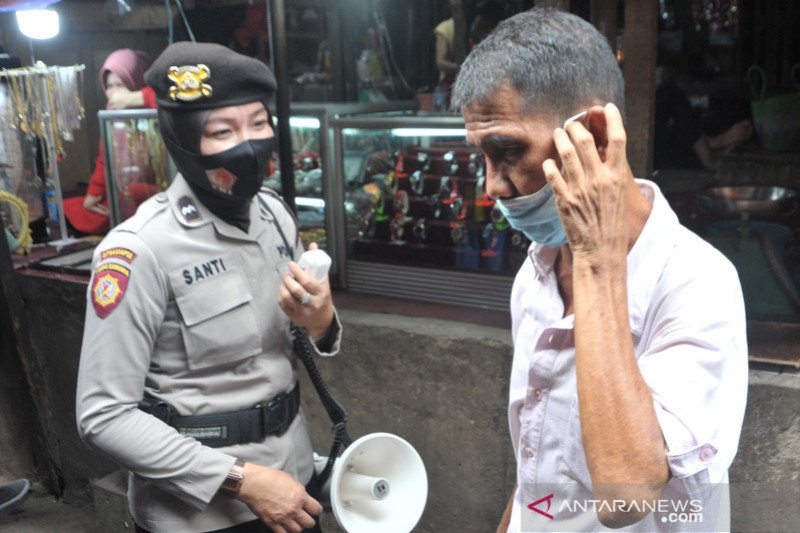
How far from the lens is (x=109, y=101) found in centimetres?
561

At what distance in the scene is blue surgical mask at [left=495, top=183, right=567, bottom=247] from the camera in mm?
1641

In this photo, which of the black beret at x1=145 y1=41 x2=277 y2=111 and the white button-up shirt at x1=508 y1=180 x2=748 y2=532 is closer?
the white button-up shirt at x1=508 y1=180 x2=748 y2=532

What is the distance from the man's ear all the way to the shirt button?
534 mm

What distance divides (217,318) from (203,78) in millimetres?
678

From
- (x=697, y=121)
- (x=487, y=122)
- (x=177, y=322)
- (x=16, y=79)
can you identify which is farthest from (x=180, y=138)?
(x=697, y=121)

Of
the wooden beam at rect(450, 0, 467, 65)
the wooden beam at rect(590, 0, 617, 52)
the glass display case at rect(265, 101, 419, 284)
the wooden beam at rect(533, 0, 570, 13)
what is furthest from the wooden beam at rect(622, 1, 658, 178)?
the wooden beam at rect(450, 0, 467, 65)

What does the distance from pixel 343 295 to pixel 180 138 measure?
238 centimetres

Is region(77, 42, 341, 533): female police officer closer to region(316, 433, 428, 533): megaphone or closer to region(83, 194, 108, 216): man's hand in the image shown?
region(316, 433, 428, 533): megaphone

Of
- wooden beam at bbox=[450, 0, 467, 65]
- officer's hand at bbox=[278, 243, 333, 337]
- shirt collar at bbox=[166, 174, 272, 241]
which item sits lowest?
officer's hand at bbox=[278, 243, 333, 337]

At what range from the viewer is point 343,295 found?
461 centimetres

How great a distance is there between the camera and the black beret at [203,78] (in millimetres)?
2242

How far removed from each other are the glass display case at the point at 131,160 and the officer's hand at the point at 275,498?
3322 millimetres

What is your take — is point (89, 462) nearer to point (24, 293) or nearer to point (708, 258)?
point (24, 293)

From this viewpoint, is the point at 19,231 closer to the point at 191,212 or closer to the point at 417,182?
the point at 417,182
